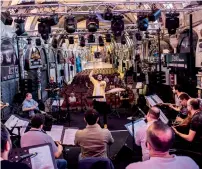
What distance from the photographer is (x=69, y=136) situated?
548 cm

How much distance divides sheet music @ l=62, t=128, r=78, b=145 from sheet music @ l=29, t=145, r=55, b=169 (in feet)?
6.32

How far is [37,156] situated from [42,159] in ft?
0.22

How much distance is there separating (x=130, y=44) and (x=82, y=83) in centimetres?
551

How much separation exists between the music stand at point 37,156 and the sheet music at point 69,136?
1918 millimetres

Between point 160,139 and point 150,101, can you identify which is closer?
point 160,139

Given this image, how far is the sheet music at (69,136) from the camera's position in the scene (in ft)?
17.7

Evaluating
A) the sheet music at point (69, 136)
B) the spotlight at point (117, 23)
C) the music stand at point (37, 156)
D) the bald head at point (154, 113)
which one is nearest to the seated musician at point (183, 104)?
the bald head at point (154, 113)

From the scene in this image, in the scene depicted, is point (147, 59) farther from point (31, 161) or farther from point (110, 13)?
point (31, 161)

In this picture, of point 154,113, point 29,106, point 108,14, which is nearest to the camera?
point 154,113

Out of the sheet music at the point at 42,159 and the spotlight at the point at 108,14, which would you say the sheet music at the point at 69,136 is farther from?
the spotlight at the point at 108,14

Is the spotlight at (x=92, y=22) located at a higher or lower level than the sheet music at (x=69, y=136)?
higher

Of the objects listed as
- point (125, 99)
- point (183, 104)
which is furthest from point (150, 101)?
point (125, 99)

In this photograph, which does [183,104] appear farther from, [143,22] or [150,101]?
[143,22]

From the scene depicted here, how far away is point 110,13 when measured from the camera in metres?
10.7
